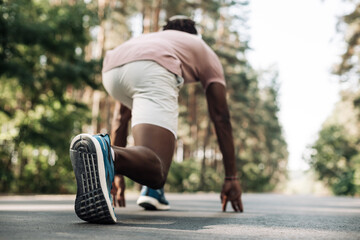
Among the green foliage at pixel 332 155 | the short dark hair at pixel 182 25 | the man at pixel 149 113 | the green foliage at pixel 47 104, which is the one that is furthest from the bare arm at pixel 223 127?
the green foliage at pixel 332 155

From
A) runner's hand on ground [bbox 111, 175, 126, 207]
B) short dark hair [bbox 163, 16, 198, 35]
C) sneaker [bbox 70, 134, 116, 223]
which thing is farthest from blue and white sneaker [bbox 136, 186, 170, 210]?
sneaker [bbox 70, 134, 116, 223]

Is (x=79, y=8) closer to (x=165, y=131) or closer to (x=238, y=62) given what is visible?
(x=165, y=131)

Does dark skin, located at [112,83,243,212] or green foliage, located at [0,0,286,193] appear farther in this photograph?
green foliage, located at [0,0,286,193]

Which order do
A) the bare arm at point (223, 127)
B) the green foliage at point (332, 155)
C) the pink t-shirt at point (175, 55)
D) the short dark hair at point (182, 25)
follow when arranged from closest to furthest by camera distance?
the pink t-shirt at point (175, 55) → the bare arm at point (223, 127) → the short dark hair at point (182, 25) → the green foliage at point (332, 155)

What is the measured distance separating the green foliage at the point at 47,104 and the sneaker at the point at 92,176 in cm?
957

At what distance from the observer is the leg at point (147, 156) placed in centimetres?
274

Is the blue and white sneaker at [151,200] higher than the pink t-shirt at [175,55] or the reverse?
the reverse

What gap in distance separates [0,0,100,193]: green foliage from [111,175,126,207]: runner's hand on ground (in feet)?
25.9

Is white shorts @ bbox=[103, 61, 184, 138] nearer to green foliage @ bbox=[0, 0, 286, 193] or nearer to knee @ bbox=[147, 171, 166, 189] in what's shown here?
knee @ bbox=[147, 171, 166, 189]


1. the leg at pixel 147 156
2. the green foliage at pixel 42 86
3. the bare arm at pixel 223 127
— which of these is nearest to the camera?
the leg at pixel 147 156

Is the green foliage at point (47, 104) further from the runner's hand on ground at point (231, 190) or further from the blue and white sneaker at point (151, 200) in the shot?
the runner's hand on ground at point (231, 190)

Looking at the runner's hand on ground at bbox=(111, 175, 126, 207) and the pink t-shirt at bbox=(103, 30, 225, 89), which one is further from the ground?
the pink t-shirt at bbox=(103, 30, 225, 89)

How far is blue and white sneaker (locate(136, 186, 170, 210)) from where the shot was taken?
418 centimetres

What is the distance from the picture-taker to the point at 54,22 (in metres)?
12.5
